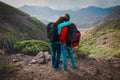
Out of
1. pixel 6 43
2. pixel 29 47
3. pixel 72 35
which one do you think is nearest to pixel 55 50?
pixel 72 35

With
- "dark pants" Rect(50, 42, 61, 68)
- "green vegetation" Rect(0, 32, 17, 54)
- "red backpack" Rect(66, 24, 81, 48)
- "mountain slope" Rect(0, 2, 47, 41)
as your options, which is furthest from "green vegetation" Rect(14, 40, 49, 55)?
"mountain slope" Rect(0, 2, 47, 41)

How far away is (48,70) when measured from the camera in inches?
301

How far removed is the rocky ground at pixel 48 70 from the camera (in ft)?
23.3

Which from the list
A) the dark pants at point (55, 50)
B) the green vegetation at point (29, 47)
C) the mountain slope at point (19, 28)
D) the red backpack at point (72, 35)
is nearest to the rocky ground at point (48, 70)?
the dark pants at point (55, 50)

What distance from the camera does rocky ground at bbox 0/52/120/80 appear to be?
279 inches

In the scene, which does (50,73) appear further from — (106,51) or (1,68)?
(106,51)

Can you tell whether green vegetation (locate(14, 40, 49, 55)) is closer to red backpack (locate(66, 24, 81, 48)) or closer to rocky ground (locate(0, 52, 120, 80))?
rocky ground (locate(0, 52, 120, 80))

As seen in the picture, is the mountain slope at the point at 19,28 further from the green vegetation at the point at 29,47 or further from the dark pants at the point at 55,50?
the dark pants at the point at 55,50

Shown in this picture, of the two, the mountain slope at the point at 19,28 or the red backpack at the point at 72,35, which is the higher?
the mountain slope at the point at 19,28

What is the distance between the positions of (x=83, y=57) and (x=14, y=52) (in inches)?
157

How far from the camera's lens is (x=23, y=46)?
10258 mm

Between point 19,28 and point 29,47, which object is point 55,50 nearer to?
point 29,47

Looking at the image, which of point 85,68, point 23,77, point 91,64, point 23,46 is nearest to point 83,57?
point 91,64

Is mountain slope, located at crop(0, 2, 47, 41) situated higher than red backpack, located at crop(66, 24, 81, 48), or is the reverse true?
mountain slope, located at crop(0, 2, 47, 41)
